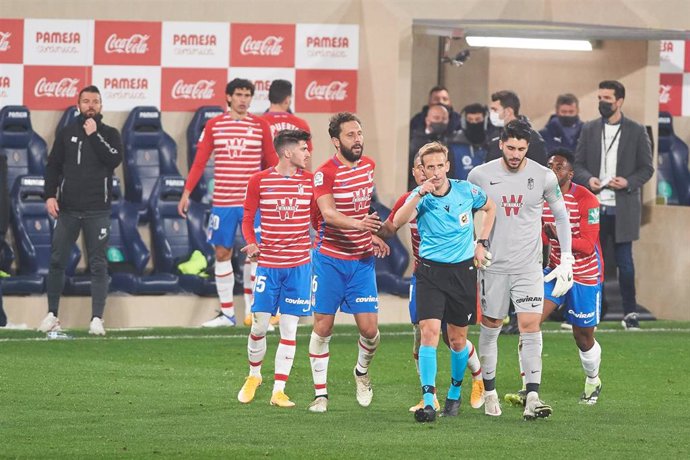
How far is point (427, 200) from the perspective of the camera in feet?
31.0

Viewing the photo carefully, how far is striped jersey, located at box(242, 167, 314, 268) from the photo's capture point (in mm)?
10141

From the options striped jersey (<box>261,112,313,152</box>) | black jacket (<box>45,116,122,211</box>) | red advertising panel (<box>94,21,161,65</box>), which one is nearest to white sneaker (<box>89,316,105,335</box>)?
black jacket (<box>45,116,122,211</box>)

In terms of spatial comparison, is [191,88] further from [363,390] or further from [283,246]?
[363,390]

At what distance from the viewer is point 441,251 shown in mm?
9445

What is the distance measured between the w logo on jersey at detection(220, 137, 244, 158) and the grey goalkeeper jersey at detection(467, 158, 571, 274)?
14.6 feet

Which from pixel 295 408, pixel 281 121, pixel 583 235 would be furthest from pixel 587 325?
pixel 281 121

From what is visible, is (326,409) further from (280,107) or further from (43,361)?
(280,107)

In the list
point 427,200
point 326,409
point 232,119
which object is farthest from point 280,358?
point 232,119

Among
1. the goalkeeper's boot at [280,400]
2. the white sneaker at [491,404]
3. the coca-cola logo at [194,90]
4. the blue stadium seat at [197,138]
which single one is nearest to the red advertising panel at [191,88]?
the coca-cola logo at [194,90]

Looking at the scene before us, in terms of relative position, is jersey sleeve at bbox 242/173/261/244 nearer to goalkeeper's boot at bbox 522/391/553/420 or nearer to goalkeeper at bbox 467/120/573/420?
goalkeeper at bbox 467/120/573/420

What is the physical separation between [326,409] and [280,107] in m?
4.61

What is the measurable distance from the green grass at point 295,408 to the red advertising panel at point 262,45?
3.24m

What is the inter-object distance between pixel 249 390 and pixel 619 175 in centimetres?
552

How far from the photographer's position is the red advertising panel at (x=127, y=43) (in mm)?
15531
